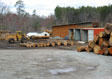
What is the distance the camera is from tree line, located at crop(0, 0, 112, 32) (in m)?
73.9

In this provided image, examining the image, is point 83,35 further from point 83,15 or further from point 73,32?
point 83,15

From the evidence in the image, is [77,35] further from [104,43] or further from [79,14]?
[79,14]

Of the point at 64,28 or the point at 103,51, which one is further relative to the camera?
the point at 64,28

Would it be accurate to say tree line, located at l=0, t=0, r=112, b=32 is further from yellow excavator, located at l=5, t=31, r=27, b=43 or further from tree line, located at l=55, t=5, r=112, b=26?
yellow excavator, located at l=5, t=31, r=27, b=43

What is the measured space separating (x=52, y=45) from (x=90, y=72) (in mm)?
19659

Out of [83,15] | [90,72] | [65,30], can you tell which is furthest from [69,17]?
[90,72]

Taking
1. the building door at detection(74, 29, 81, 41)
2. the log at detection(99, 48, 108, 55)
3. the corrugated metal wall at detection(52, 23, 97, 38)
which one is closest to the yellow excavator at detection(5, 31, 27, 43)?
the building door at detection(74, 29, 81, 41)

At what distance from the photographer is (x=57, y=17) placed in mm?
93688

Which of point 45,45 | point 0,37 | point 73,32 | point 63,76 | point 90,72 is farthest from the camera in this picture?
point 0,37

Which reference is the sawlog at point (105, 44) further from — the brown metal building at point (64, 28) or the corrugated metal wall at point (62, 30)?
the corrugated metal wall at point (62, 30)

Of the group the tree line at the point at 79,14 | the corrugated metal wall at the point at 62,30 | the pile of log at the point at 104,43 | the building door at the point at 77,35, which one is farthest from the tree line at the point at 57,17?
the pile of log at the point at 104,43

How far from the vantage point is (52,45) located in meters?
26.9

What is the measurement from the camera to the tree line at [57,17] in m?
73.9

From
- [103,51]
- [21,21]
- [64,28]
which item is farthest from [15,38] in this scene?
[21,21]
